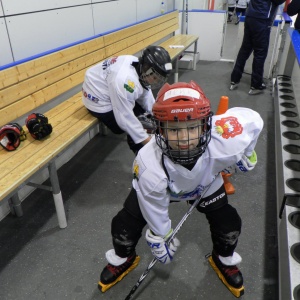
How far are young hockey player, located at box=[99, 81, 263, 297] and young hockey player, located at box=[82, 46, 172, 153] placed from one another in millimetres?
852

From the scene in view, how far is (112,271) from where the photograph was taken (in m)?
1.86

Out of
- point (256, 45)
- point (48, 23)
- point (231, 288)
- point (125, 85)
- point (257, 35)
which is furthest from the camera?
point (256, 45)

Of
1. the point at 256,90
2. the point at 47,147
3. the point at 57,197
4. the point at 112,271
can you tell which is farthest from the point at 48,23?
the point at 256,90

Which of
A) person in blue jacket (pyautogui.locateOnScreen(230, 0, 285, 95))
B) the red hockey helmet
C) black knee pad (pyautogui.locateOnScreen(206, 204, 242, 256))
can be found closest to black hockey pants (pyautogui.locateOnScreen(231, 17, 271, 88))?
person in blue jacket (pyautogui.locateOnScreen(230, 0, 285, 95))

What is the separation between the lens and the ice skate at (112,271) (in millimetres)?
1842

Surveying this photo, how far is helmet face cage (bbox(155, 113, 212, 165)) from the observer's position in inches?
48.9

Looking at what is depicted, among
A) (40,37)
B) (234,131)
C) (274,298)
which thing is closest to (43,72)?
(40,37)

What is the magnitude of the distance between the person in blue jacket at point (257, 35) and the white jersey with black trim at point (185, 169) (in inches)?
131

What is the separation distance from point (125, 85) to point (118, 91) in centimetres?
7

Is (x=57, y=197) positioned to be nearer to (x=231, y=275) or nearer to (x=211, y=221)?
(x=211, y=221)

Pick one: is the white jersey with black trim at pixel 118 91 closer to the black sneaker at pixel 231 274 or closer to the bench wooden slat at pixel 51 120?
the bench wooden slat at pixel 51 120

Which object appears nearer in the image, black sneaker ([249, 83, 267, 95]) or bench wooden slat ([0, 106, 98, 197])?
bench wooden slat ([0, 106, 98, 197])

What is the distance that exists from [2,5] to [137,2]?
277 cm

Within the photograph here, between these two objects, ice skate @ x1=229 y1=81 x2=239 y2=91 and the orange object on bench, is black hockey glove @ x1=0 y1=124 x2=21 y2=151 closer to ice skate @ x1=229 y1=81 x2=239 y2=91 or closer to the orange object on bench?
the orange object on bench
